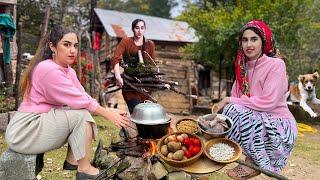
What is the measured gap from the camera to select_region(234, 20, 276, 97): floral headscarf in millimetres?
3508

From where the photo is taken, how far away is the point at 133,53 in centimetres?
556

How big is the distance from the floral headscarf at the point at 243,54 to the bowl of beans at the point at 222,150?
51 cm

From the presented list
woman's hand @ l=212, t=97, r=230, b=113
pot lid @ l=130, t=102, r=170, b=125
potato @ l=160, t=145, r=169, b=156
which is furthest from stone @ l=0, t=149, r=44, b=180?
woman's hand @ l=212, t=97, r=230, b=113

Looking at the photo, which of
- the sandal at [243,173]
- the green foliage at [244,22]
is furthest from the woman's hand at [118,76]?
the green foliage at [244,22]

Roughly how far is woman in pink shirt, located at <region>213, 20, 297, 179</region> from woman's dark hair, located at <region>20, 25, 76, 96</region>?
1.61 m

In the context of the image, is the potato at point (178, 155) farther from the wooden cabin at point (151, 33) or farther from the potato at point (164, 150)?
the wooden cabin at point (151, 33)

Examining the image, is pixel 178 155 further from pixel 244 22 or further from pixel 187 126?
pixel 244 22

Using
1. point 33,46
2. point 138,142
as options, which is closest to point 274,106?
point 138,142

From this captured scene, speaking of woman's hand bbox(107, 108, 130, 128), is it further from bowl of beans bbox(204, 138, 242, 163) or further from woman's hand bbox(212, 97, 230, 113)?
woman's hand bbox(212, 97, 230, 113)

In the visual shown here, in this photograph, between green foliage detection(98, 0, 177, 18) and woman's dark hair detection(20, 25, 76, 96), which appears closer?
woman's dark hair detection(20, 25, 76, 96)

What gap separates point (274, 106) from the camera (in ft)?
11.0

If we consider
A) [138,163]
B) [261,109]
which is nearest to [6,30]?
[138,163]

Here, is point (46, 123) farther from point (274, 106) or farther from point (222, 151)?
point (274, 106)

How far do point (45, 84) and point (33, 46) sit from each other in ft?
57.6
